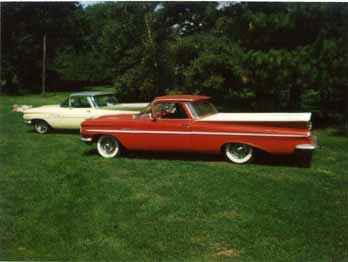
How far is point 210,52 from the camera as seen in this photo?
62.0ft

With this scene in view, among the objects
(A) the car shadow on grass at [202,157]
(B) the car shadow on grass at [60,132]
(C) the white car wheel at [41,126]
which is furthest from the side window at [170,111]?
(C) the white car wheel at [41,126]

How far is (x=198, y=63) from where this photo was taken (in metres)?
18.5

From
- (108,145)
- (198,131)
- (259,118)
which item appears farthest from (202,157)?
(108,145)

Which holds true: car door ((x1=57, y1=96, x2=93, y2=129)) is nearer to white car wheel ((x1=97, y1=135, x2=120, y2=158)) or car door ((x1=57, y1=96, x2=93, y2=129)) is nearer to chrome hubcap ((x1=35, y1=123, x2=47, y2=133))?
chrome hubcap ((x1=35, y1=123, x2=47, y2=133))

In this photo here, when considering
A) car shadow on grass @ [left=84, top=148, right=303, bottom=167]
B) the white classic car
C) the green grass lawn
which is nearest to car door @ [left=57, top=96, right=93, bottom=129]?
the white classic car

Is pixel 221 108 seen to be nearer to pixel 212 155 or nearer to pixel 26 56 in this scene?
pixel 212 155

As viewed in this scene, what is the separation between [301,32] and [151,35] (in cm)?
976

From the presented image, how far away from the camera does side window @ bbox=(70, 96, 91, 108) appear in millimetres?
12466

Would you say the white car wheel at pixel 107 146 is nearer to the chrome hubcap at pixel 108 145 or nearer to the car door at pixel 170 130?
the chrome hubcap at pixel 108 145

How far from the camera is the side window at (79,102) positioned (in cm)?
1247

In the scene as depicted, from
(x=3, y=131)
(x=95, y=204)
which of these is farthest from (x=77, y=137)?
(x=95, y=204)

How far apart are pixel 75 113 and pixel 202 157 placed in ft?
16.9

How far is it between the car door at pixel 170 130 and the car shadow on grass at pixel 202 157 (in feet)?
1.42

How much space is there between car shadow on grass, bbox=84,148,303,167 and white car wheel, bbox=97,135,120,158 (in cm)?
20
